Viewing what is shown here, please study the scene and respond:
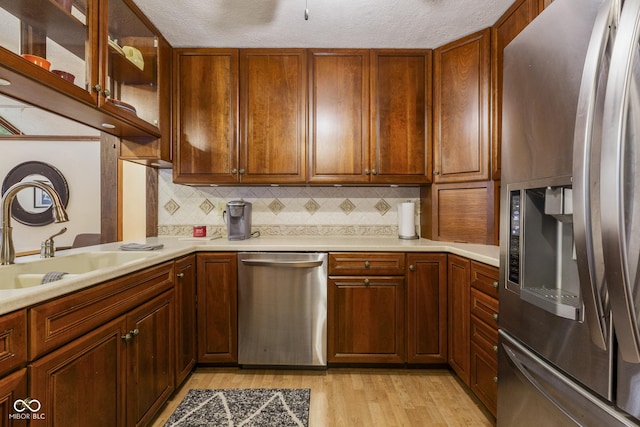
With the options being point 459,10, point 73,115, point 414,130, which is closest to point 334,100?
point 414,130

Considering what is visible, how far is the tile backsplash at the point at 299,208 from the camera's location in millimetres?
2754

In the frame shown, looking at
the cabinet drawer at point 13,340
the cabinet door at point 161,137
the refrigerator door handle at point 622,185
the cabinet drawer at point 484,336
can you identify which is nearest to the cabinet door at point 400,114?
the cabinet drawer at point 484,336

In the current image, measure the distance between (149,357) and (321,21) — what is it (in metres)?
2.16

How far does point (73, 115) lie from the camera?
5.55 ft

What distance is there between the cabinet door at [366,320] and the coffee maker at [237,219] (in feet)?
2.65

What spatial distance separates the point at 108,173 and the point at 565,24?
9.80 feet

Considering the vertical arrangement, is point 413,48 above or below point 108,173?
above

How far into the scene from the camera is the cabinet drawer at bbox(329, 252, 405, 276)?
2178 millimetres

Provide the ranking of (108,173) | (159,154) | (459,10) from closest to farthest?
(459,10), (159,154), (108,173)

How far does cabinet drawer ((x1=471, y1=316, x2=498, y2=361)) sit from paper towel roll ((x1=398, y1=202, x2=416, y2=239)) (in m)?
0.87

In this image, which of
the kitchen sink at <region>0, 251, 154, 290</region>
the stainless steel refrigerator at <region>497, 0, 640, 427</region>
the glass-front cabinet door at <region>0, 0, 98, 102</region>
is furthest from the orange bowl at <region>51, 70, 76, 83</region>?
the stainless steel refrigerator at <region>497, 0, 640, 427</region>

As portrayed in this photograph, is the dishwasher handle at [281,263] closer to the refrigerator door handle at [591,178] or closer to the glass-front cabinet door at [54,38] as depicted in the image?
the glass-front cabinet door at [54,38]

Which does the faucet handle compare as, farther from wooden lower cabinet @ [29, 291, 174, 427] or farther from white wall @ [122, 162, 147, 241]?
white wall @ [122, 162, 147, 241]

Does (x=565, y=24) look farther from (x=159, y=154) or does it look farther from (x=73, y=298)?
(x=159, y=154)
